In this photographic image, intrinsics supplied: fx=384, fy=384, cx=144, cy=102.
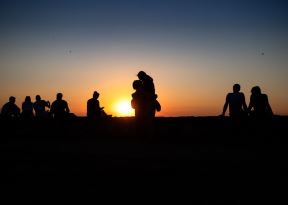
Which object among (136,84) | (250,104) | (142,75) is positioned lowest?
(250,104)

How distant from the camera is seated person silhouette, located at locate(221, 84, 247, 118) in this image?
1073cm

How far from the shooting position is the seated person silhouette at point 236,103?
10734mm

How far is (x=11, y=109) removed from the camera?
51.2 feet

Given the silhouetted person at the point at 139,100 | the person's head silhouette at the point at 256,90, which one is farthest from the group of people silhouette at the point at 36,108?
the person's head silhouette at the point at 256,90

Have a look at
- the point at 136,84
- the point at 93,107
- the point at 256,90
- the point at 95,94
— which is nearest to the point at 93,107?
the point at 93,107

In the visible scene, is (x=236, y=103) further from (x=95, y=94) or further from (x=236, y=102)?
(x=95, y=94)

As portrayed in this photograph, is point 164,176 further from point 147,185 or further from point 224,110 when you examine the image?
point 224,110

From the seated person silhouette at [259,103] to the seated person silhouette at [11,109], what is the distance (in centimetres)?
946

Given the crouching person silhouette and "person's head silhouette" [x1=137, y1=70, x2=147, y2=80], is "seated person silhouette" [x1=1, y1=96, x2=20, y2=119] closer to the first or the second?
the crouching person silhouette

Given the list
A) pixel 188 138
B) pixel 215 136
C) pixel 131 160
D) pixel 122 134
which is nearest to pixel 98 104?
pixel 122 134

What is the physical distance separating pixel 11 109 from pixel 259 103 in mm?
10022

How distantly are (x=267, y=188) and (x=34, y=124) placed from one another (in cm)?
1133

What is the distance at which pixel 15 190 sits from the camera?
4.23m

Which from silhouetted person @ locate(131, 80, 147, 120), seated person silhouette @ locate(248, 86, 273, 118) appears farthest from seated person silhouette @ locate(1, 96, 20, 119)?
seated person silhouette @ locate(248, 86, 273, 118)
